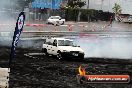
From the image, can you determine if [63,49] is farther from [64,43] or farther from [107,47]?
[107,47]

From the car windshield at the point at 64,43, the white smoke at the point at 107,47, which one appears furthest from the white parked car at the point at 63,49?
the white smoke at the point at 107,47

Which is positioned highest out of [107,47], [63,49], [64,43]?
[64,43]

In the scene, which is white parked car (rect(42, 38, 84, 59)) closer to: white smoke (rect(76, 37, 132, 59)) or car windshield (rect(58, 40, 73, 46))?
car windshield (rect(58, 40, 73, 46))

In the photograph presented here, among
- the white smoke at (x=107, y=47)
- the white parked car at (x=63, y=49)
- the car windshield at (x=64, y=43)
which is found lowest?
the white smoke at (x=107, y=47)

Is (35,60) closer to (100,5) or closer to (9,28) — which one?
(9,28)

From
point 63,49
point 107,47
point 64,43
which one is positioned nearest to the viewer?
point 63,49

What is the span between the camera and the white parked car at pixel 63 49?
1034 inches

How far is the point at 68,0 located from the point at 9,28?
33.3m

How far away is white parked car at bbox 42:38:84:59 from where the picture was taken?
26.3 meters

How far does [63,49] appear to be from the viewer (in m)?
26.4

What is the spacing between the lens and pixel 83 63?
83.7 feet

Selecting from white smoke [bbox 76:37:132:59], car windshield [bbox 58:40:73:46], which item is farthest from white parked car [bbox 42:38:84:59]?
white smoke [bbox 76:37:132:59]

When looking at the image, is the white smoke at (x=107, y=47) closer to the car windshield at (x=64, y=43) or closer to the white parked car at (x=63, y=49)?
the car windshield at (x=64, y=43)

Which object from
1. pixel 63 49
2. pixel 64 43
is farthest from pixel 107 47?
pixel 63 49
